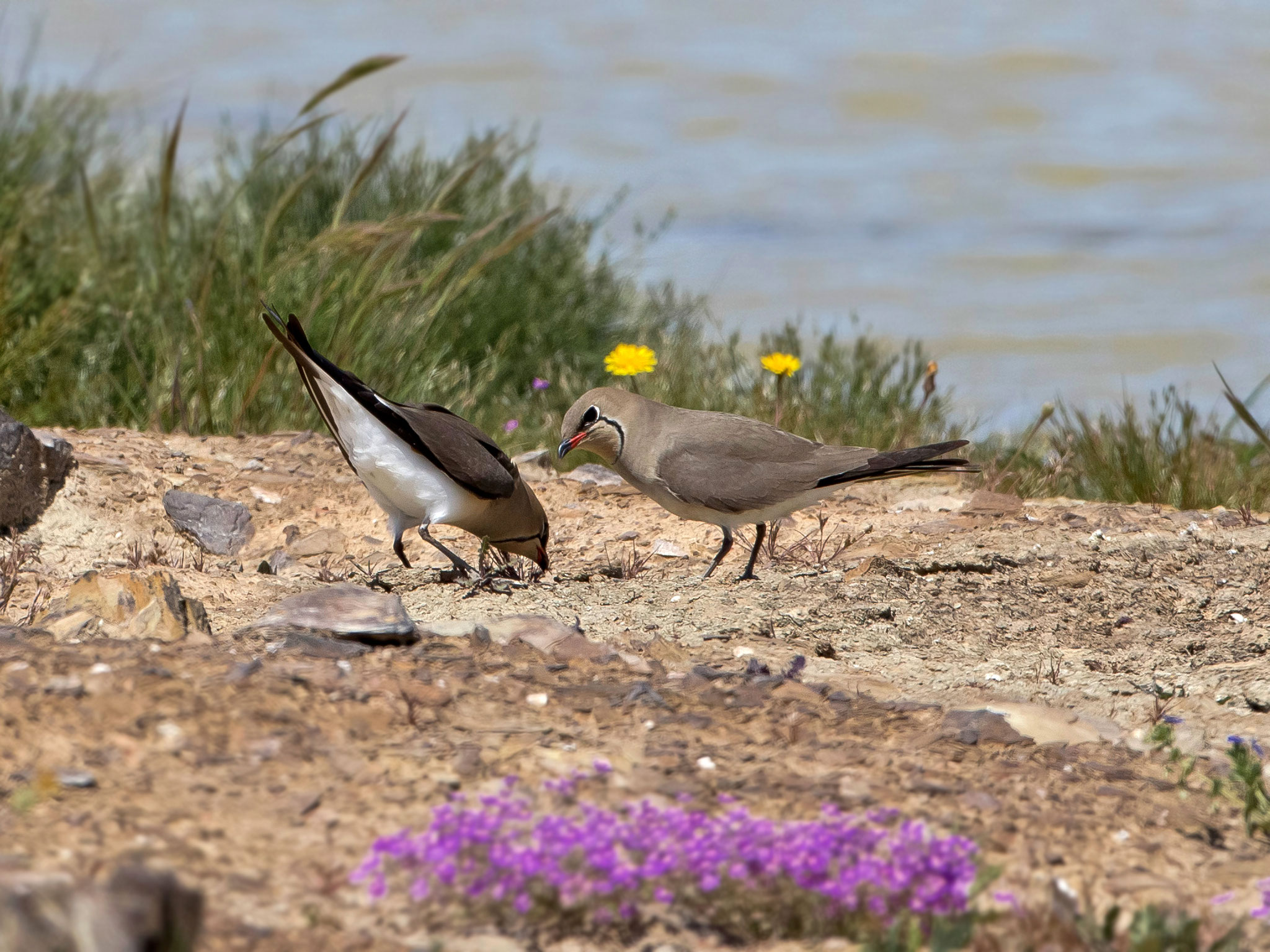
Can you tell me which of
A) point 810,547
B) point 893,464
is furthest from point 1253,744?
point 810,547

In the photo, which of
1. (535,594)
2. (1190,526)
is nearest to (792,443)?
(535,594)

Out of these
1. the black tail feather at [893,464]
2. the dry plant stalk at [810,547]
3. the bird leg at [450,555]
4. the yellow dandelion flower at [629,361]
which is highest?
the yellow dandelion flower at [629,361]

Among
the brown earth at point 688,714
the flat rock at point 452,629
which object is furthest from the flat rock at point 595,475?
the flat rock at point 452,629

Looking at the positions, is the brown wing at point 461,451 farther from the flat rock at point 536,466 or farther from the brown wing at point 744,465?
the flat rock at point 536,466

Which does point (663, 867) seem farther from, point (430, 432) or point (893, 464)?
point (893, 464)

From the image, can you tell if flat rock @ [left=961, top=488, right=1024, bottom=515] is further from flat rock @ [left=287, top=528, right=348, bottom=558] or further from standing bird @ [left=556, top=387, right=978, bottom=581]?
flat rock @ [left=287, top=528, right=348, bottom=558]

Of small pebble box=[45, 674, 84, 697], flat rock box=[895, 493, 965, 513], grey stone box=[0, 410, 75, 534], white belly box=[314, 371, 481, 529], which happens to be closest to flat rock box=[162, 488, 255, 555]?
grey stone box=[0, 410, 75, 534]

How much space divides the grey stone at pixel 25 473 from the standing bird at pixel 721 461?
6.68 feet

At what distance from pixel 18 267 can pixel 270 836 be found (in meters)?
6.35

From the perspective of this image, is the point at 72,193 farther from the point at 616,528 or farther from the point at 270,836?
the point at 270,836

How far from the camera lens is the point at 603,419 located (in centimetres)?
509

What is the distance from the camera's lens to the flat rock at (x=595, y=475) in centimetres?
656

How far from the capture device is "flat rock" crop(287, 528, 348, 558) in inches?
214

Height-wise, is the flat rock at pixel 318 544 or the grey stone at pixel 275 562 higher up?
the flat rock at pixel 318 544
